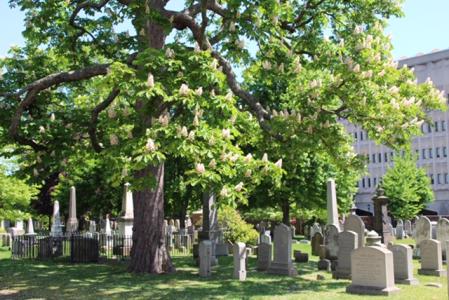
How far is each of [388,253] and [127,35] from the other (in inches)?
456

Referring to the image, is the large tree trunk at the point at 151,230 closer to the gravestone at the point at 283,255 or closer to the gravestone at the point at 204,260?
the gravestone at the point at 204,260

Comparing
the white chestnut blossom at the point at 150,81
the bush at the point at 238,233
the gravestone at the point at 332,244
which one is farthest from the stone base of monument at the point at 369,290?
the bush at the point at 238,233

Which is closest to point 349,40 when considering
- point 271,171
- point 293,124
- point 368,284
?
point 293,124

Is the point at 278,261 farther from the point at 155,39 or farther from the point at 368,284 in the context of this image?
the point at 155,39

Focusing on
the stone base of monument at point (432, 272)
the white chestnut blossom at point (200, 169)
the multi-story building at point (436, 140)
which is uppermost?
the multi-story building at point (436, 140)

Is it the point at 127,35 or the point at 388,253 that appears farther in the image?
the point at 127,35

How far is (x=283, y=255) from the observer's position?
59.8 feet

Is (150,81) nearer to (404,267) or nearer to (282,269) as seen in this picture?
(282,269)

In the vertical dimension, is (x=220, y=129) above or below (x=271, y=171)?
above

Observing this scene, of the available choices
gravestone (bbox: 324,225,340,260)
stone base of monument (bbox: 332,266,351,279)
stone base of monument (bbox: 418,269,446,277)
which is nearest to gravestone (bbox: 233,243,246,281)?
stone base of monument (bbox: 332,266,351,279)

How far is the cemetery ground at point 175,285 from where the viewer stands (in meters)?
13.4

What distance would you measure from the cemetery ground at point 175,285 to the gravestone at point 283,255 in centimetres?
41

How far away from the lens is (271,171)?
43.3ft

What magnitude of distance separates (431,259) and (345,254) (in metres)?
2.97
